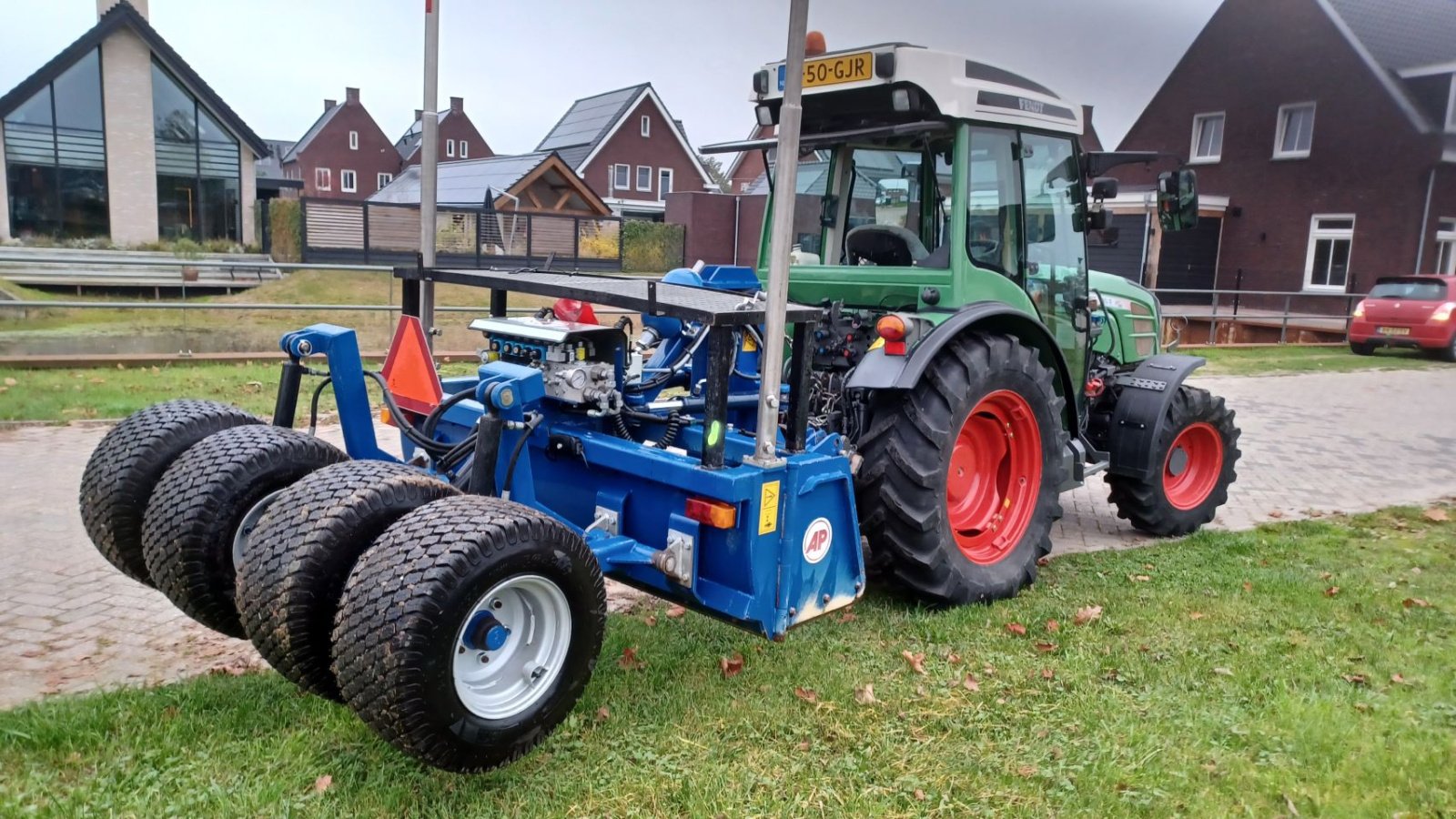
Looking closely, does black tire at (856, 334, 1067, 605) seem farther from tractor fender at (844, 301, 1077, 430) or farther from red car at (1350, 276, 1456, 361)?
red car at (1350, 276, 1456, 361)

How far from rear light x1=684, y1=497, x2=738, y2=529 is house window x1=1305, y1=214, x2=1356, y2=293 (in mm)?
25139

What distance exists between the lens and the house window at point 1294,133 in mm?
22578

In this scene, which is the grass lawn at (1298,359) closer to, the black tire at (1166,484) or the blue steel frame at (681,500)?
the black tire at (1166,484)

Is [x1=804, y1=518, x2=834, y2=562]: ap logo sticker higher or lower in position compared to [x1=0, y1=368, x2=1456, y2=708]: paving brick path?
higher

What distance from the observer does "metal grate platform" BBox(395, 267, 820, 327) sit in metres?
3.36

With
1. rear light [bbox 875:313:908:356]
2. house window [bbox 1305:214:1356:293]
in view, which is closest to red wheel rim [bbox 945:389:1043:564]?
rear light [bbox 875:313:908:356]

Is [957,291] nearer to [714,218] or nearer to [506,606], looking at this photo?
[506,606]

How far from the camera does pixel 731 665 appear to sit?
3959mm

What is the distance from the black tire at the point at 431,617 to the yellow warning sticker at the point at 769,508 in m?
0.82

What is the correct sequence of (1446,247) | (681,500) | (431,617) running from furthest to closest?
(1446,247), (681,500), (431,617)

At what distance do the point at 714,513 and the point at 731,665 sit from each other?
0.78 metres

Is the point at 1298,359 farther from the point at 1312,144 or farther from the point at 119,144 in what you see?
the point at 119,144

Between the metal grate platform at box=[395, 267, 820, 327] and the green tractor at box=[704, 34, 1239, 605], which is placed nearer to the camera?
the metal grate platform at box=[395, 267, 820, 327]

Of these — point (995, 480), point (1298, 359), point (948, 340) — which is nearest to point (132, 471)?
point (948, 340)
